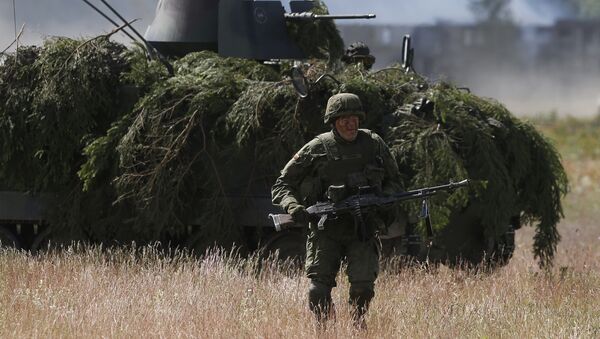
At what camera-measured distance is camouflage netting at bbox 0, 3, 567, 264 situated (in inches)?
496

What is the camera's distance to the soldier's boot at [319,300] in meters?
9.38

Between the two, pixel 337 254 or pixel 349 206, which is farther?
pixel 337 254

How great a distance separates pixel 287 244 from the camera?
13109mm

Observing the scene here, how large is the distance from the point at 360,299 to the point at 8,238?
571 centimetres

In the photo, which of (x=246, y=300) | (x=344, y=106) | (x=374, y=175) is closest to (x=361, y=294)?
(x=374, y=175)

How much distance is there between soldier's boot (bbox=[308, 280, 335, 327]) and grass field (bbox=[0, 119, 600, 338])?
0.24 feet

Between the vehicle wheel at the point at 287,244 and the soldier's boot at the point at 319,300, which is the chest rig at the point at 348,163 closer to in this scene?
the soldier's boot at the point at 319,300

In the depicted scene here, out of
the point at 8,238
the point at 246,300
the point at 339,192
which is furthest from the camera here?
the point at 8,238

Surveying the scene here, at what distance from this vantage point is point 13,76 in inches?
534

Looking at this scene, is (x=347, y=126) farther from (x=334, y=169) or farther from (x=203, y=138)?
(x=203, y=138)

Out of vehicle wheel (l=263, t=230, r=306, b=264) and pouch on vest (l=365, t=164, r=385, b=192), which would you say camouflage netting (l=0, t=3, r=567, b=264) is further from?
pouch on vest (l=365, t=164, r=385, b=192)

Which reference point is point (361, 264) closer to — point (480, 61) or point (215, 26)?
point (215, 26)

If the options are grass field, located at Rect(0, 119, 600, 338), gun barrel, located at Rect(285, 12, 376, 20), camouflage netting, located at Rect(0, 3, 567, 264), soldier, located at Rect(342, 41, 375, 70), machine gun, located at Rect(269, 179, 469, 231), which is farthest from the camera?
gun barrel, located at Rect(285, 12, 376, 20)

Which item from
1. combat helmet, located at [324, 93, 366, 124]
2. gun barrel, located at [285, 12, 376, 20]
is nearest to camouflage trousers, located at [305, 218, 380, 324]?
combat helmet, located at [324, 93, 366, 124]
